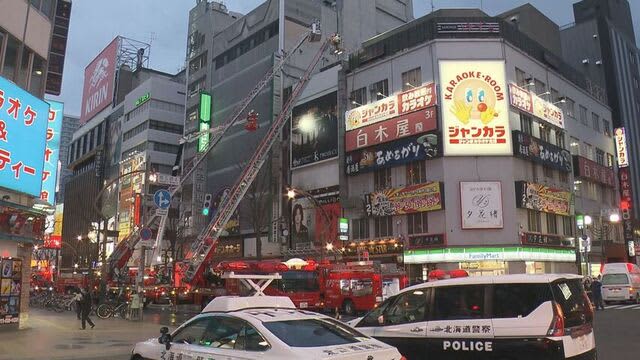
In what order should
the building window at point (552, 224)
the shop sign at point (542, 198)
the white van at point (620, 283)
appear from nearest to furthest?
the white van at point (620, 283), the shop sign at point (542, 198), the building window at point (552, 224)

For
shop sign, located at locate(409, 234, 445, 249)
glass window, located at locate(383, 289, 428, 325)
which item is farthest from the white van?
glass window, located at locate(383, 289, 428, 325)

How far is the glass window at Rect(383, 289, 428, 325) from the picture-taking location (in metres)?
9.44

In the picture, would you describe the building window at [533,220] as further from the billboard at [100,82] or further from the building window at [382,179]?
the billboard at [100,82]

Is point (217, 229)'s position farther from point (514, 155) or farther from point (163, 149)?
point (163, 149)

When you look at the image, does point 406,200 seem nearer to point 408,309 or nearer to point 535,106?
point 535,106

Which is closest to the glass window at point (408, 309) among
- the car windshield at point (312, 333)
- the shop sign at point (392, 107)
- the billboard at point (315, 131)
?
the car windshield at point (312, 333)

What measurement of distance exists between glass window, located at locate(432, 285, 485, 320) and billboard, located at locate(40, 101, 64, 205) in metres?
17.7

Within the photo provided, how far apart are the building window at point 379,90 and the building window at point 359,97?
2.34 feet

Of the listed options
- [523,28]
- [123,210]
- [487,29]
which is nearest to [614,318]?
[487,29]

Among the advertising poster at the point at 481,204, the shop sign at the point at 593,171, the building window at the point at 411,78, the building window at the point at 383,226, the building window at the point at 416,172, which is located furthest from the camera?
the shop sign at the point at 593,171

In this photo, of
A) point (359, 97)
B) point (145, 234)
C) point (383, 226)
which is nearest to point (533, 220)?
point (383, 226)

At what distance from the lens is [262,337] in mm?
6629

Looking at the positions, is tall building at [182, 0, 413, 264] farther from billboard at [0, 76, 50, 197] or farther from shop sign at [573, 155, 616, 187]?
billboard at [0, 76, 50, 197]

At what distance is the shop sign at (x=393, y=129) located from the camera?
42.6 meters
